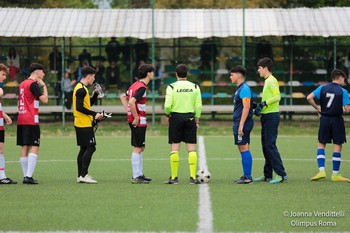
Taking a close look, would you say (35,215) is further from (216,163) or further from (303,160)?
(303,160)

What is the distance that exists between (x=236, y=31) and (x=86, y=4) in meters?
26.1

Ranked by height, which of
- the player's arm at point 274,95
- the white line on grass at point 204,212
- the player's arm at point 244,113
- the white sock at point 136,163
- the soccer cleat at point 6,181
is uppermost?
the player's arm at point 274,95

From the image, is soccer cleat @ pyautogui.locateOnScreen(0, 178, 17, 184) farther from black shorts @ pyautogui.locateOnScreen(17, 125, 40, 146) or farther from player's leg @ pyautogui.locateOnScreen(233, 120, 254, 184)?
player's leg @ pyautogui.locateOnScreen(233, 120, 254, 184)

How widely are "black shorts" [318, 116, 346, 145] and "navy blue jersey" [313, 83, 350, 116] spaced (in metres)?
0.10

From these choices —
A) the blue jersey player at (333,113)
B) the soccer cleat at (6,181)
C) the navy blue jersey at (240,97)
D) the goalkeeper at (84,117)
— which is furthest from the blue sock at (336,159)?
the soccer cleat at (6,181)

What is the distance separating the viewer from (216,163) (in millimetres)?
17422

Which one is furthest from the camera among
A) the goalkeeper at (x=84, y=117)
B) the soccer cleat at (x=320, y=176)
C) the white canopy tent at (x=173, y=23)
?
the white canopy tent at (x=173, y=23)

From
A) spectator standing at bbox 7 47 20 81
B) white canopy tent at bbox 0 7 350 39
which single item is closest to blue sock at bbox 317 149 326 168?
white canopy tent at bbox 0 7 350 39

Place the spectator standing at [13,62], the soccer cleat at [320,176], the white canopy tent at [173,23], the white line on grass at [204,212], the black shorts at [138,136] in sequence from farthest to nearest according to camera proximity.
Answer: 1. the spectator standing at [13,62]
2. the white canopy tent at [173,23]
3. the soccer cleat at [320,176]
4. the black shorts at [138,136]
5. the white line on grass at [204,212]

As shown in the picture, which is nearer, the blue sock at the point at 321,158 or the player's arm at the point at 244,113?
the player's arm at the point at 244,113

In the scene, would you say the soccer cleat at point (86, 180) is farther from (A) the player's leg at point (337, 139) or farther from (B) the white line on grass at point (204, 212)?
(A) the player's leg at point (337, 139)

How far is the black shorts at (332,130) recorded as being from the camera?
14069 mm

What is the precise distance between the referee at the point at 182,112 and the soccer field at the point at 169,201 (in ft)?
1.79

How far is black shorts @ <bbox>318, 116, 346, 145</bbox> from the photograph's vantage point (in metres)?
14.1
